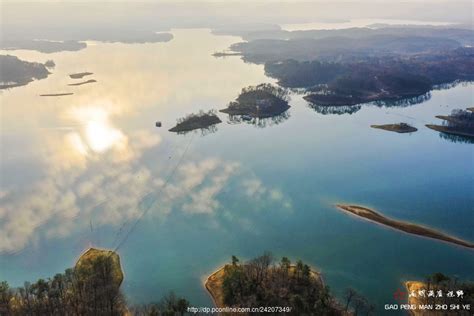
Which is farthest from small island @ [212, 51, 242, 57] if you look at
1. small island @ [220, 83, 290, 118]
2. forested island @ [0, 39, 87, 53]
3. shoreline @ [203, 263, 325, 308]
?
shoreline @ [203, 263, 325, 308]

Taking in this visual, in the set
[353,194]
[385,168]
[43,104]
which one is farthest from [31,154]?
[385,168]

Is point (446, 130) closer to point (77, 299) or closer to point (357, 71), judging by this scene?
point (357, 71)

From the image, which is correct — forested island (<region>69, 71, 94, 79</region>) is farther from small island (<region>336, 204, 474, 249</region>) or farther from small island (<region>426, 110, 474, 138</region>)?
small island (<region>336, 204, 474, 249</region>)

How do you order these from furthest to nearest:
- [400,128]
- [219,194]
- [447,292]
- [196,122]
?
[196,122], [400,128], [219,194], [447,292]

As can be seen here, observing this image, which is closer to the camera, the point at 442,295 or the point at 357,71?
the point at 442,295

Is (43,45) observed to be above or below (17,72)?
above

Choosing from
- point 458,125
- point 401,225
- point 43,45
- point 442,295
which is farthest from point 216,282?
point 43,45

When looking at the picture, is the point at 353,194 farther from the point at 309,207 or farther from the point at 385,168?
the point at 385,168

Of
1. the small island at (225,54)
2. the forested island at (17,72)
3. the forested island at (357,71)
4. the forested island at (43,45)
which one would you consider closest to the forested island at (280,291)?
the forested island at (357,71)
